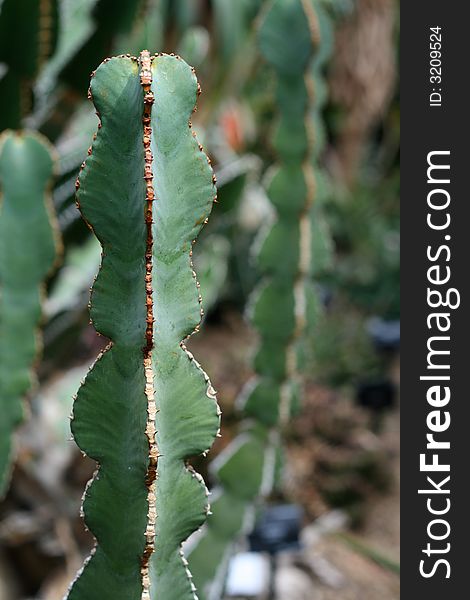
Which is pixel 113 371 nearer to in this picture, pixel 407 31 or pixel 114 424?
pixel 114 424

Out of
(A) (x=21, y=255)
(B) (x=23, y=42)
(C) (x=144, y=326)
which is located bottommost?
(C) (x=144, y=326)

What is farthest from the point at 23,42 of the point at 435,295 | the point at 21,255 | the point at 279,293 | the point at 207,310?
the point at 207,310

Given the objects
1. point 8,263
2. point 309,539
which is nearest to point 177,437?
point 8,263

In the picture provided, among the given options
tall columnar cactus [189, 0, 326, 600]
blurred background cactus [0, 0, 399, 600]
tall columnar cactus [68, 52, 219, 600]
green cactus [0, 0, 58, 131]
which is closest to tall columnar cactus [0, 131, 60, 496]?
blurred background cactus [0, 0, 399, 600]

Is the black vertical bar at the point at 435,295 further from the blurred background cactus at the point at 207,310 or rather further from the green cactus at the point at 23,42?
the green cactus at the point at 23,42

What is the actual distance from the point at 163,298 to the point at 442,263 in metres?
0.83

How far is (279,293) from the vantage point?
164 cm

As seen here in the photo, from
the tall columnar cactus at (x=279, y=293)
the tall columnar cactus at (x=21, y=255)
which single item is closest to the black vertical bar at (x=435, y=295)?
the tall columnar cactus at (x=279, y=293)

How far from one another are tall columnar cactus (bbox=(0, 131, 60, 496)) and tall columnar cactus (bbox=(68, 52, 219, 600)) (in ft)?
1.94

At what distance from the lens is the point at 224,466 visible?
163 centimetres

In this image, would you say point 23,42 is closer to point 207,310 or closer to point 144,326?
point 144,326

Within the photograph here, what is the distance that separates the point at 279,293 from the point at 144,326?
81 centimetres

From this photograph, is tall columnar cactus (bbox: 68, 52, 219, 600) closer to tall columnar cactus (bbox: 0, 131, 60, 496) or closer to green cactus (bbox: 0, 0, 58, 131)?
tall columnar cactus (bbox: 0, 131, 60, 496)

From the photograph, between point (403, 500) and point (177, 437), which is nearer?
point (177, 437)
